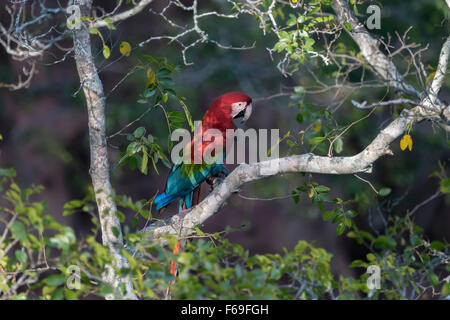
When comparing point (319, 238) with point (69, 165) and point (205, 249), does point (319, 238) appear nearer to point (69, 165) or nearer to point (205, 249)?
point (69, 165)

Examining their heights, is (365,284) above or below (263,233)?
below

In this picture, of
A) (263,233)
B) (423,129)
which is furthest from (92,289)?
(263,233)

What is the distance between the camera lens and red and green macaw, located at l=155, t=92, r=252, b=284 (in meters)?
2.89

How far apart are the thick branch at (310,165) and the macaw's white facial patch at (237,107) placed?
2.24 ft

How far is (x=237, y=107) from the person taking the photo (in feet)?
10.0

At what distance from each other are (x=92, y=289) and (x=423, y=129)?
3.91 meters

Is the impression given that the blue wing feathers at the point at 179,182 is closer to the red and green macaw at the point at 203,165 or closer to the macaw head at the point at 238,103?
the red and green macaw at the point at 203,165

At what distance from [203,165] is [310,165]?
0.72 m

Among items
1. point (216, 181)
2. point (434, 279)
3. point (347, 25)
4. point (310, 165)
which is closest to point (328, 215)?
point (310, 165)

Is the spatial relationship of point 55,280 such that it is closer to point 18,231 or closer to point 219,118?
point 18,231

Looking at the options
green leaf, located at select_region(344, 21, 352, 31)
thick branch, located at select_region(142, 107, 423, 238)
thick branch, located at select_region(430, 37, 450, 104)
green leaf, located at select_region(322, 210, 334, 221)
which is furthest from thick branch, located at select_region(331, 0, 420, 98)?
green leaf, located at select_region(322, 210, 334, 221)

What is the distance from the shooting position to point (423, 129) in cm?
508

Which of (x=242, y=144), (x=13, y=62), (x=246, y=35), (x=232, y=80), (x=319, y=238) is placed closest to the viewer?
(x=242, y=144)
